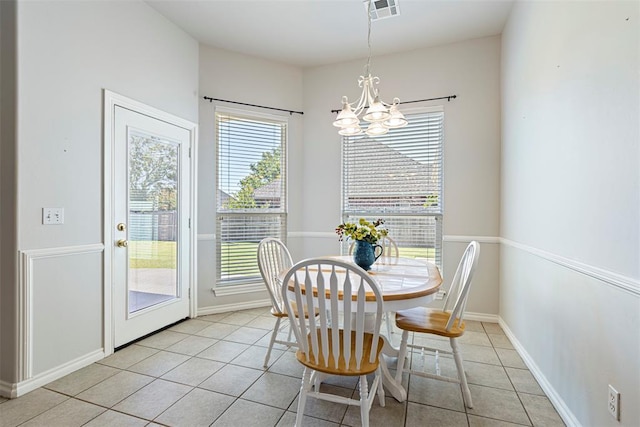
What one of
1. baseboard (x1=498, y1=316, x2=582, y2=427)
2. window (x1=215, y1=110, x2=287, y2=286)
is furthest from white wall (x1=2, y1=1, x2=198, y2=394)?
baseboard (x1=498, y1=316, x2=582, y2=427)

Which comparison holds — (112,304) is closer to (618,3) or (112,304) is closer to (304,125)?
(304,125)

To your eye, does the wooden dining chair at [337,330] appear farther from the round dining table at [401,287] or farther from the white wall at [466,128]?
the white wall at [466,128]

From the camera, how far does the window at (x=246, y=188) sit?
3.59 meters

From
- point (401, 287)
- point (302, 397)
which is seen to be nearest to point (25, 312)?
point (302, 397)

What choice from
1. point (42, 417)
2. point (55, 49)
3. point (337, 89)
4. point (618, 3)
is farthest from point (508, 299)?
point (55, 49)

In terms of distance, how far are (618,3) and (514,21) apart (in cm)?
169

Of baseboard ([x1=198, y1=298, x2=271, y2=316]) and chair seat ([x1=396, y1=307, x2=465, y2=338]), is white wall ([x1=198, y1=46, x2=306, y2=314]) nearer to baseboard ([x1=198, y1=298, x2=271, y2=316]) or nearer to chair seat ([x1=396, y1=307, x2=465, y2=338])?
baseboard ([x1=198, y1=298, x2=271, y2=316])

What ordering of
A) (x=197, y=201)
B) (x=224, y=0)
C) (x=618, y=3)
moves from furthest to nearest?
Answer: (x=197, y=201) < (x=224, y=0) < (x=618, y=3)

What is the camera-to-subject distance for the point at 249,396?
6.37ft

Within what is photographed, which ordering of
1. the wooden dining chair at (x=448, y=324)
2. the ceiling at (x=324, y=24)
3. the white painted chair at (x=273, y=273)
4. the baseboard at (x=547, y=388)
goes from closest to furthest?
the baseboard at (x=547, y=388), the wooden dining chair at (x=448, y=324), the white painted chair at (x=273, y=273), the ceiling at (x=324, y=24)

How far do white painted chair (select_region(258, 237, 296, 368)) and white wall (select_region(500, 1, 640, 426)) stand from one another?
1647 mm

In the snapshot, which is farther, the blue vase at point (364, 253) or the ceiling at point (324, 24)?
the ceiling at point (324, 24)

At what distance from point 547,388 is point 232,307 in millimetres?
2911
